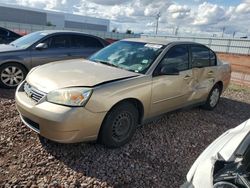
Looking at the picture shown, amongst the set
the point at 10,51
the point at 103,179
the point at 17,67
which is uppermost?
the point at 10,51

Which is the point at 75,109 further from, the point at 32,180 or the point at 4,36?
the point at 4,36

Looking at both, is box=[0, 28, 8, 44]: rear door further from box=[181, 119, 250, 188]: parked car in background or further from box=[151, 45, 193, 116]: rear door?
box=[181, 119, 250, 188]: parked car in background

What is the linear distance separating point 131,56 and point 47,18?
246 ft

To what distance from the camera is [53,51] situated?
21.7 feet

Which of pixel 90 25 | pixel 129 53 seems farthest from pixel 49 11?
pixel 129 53

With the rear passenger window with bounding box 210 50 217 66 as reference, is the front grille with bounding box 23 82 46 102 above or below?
below

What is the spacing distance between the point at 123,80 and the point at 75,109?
0.83 metres

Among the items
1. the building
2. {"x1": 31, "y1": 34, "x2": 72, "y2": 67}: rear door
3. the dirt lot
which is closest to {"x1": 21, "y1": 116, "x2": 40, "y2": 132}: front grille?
{"x1": 31, "y1": 34, "x2": 72, "y2": 67}: rear door

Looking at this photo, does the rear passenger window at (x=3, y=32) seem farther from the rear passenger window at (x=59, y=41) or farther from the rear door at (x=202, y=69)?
the rear door at (x=202, y=69)

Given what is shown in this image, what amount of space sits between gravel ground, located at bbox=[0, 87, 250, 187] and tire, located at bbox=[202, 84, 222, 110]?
1.05m

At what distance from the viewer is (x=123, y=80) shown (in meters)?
3.47

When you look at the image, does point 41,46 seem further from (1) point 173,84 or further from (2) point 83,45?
(1) point 173,84

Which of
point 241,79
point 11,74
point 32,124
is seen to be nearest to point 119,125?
point 32,124

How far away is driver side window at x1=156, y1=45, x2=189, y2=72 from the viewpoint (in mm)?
4137
